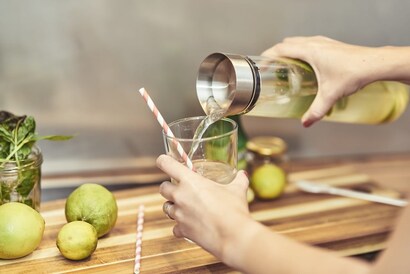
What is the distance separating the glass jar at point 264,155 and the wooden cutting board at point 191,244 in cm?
7

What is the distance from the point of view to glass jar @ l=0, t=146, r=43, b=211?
44.7 inches

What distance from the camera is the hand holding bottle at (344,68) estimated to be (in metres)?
1.17

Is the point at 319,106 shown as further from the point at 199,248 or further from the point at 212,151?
the point at 199,248

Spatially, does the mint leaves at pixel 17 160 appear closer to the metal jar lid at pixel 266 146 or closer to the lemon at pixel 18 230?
the lemon at pixel 18 230

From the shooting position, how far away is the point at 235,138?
3.46 feet

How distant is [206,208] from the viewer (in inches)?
34.0

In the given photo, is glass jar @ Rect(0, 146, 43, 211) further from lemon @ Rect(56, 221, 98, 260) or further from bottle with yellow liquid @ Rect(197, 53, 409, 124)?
bottle with yellow liquid @ Rect(197, 53, 409, 124)

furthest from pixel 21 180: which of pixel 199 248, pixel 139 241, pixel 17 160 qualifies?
pixel 199 248

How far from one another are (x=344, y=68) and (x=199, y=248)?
0.46 m

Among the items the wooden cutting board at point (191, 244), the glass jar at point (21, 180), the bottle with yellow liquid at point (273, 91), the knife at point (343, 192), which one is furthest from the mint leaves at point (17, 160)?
the knife at point (343, 192)

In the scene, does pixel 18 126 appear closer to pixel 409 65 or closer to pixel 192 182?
pixel 192 182

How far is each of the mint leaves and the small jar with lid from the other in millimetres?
525

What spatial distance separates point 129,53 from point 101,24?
101 mm

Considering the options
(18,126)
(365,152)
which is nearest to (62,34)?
(18,126)
